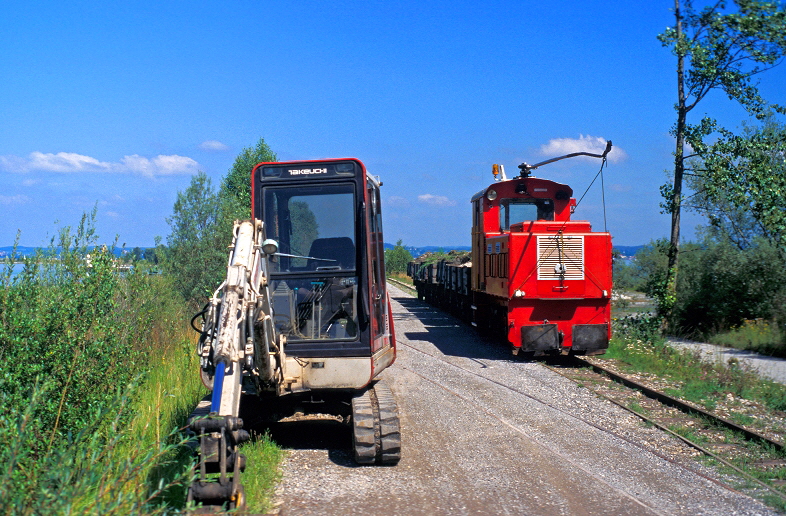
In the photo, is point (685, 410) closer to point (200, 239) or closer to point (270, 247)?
point (270, 247)

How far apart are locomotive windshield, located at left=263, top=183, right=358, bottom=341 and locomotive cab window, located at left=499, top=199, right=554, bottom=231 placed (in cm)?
997

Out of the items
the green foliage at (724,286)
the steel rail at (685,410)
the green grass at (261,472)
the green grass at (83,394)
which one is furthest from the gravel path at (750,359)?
the green grass at (83,394)

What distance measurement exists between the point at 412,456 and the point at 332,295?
6.36 ft

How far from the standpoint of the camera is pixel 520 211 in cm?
1703

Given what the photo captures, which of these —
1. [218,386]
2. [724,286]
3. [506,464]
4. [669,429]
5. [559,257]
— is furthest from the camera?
[724,286]

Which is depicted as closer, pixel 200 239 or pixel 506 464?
pixel 506 464

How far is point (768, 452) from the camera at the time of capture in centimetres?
793

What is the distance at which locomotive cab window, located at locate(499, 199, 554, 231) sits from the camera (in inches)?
669

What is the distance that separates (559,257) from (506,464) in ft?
24.2

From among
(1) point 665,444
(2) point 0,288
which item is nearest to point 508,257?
(1) point 665,444

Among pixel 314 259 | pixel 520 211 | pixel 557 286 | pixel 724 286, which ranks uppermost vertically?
pixel 520 211

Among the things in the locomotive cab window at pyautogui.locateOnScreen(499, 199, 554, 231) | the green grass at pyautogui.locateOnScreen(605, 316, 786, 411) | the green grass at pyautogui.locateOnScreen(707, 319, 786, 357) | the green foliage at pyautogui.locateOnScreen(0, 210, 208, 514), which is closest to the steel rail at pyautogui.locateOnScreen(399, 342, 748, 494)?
the green grass at pyautogui.locateOnScreen(605, 316, 786, 411)

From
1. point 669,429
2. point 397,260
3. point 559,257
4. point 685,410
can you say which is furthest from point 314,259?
point 397,260

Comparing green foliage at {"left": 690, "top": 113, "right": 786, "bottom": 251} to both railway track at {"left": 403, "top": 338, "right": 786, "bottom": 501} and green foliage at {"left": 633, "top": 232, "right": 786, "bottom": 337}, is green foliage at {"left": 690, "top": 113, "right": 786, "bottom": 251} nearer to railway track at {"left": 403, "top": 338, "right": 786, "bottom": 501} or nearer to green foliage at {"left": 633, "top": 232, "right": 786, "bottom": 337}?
green foliage at {"left": 633, "top": 232, "right": 786, "bottom": 337}
